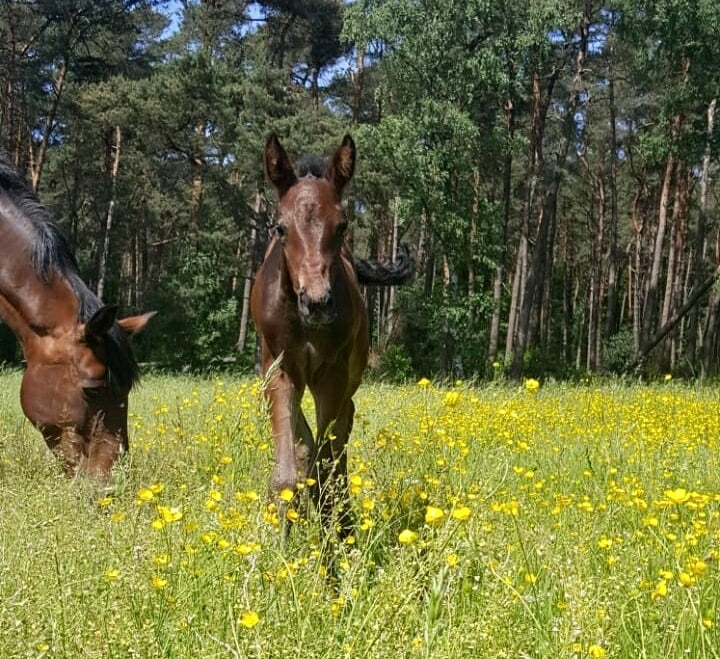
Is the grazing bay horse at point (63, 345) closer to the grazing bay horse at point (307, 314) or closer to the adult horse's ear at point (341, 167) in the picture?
the grazing bay horse at point (307, 314)

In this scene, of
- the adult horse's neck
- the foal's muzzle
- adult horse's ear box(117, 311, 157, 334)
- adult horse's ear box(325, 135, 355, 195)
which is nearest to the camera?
the foal's muzzle

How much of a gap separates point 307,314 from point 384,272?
→ 3098 mm

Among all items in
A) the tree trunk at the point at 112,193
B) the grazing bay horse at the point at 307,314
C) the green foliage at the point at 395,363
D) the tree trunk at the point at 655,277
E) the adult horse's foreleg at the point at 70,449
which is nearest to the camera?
the grazing bay horse at the point at 307,314

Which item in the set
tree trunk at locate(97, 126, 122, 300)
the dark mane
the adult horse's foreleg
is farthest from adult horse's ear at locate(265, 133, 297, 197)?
tree trunk at locate(97, 126, 122, 300)

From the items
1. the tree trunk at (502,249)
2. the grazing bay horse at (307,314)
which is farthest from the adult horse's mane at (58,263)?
the tree trunk at (502,249)

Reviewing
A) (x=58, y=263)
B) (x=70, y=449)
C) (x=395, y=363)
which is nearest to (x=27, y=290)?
(x=58, y=263)

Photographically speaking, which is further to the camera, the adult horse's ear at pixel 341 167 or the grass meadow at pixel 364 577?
the adult horse's ear at pixel 341 167

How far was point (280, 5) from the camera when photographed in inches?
1283

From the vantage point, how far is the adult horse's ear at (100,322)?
5043 mm

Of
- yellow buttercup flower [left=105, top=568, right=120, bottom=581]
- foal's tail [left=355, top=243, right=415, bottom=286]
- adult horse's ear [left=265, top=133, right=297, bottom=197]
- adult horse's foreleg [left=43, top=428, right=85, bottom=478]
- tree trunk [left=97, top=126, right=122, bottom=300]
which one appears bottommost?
adult horse's foreleg [left=43, top=428, right=85, bottom=478]

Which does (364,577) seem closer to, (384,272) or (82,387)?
(82,387)

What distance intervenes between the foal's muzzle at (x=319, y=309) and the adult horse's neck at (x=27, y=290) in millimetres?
2338

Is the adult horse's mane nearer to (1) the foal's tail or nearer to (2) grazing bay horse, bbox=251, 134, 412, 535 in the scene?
(2) grazing bay horse, bbox=251, 134, 412, 535

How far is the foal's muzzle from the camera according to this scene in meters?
3.73
